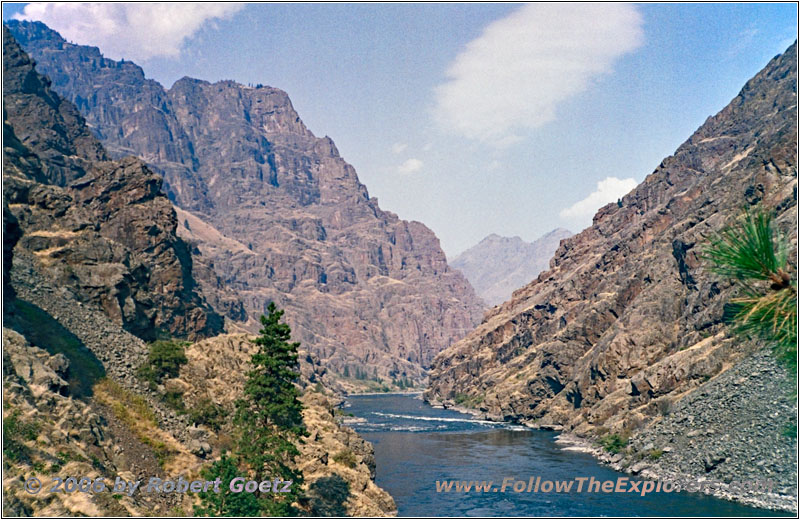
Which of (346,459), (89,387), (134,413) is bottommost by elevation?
(346,459)

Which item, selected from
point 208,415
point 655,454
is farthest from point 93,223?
point 655,454

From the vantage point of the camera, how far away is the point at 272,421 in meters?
44.9

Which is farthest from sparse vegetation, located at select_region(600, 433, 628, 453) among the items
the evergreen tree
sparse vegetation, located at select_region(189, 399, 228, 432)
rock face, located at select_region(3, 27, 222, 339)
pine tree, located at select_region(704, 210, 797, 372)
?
pine tree, located at select_region(704, 210, 797, 372)

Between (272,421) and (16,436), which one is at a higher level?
(16,436)

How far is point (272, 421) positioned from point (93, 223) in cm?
5338

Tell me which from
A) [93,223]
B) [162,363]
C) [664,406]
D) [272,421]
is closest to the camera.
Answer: [272,421]

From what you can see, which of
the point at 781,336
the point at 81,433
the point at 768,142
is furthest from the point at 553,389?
the point at 781,336

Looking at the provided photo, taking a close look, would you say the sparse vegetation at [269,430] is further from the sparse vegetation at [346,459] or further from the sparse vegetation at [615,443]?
the sparse vegetation at [615,443]

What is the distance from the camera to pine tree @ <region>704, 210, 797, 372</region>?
41.1ft

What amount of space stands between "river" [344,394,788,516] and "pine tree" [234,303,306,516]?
75.6 feet

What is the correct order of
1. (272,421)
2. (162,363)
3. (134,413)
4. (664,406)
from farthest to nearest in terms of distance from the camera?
(664,406), (162,363), (134,413), (272,421)

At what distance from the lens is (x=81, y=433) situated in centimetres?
3931

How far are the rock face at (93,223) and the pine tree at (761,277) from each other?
170 ft

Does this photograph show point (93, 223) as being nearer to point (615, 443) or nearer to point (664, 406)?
point (615, 443)
